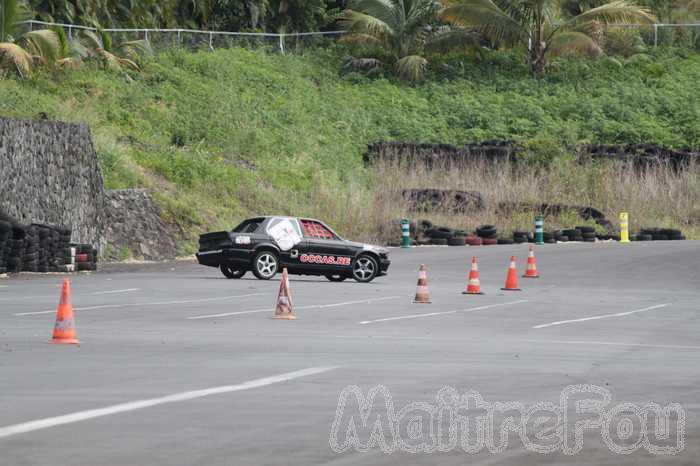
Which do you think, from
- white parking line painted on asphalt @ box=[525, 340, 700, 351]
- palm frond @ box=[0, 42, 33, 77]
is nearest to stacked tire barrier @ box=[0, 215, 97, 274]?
white parking line painted on asphalt @ box=[525, 340, 700, 351]

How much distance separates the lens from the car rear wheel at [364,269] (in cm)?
3169

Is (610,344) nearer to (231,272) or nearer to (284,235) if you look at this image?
(284,235)

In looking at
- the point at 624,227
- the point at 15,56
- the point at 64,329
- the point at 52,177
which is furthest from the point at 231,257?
the point at 624,227

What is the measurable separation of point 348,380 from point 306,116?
52001 millimetres

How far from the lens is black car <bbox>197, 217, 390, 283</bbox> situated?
3136cm

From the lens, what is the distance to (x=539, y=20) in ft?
233

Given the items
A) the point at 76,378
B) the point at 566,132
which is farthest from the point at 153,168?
the point at 76,378

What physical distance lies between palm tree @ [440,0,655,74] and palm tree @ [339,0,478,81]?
126 centimetres

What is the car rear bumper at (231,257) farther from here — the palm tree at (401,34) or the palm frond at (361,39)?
the palm frond at (361,39)

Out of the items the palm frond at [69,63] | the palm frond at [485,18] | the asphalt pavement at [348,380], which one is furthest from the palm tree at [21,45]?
the asphalt pavement at [348,380]

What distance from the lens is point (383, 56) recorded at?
247 ft

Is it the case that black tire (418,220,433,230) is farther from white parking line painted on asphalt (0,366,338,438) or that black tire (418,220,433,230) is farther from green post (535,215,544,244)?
white parking line painted on asphalt (0,366,338,438)

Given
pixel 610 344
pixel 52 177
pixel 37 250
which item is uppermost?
pixel 52 177

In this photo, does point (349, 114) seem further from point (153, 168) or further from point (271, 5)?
point (153, 168)
